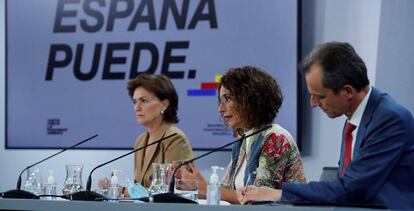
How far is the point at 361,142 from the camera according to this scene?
8.55 ft

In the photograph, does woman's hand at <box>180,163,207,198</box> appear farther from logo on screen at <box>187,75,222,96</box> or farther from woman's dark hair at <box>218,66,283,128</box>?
logo on screen at <box>187,75,222,96</box>

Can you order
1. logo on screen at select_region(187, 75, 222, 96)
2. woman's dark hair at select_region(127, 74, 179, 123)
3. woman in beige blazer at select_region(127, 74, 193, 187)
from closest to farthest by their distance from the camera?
1. woman in beige blazer at select_region(127, 74, 193, 187)
2. woman's dark hair at select_region(127, 74, 179, 123)
3. logo on screen at select_region(187, 75, 222, 96)

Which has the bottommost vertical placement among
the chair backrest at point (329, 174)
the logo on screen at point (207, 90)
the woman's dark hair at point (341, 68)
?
the chair backrest at point (329, 174)

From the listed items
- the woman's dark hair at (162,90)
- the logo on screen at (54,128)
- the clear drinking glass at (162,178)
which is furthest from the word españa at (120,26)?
the clear drinking glass at (162,178)

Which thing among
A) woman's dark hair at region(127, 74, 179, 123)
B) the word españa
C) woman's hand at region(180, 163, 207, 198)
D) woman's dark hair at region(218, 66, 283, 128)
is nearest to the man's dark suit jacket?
woman's hand at region(180, 163, 207, 198)

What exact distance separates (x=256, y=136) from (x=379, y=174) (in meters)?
0.81

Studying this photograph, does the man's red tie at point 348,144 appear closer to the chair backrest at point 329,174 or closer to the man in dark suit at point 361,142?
the man in dark suit at point 361,142

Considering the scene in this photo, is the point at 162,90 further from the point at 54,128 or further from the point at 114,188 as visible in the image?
the point at 114,188

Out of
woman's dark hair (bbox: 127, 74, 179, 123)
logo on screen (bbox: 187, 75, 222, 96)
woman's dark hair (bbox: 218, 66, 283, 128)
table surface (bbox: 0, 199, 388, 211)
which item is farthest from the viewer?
logo on screen (bbox: 187, 75, 222, 96)

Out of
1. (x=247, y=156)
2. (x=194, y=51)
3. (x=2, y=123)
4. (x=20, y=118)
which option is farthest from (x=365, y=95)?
(x=2, y=123)

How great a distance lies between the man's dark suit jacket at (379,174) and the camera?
8.18 feet

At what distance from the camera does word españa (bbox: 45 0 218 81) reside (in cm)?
483

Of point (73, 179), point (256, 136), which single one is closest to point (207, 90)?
point (256, 136)

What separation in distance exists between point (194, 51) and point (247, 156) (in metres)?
1.65
